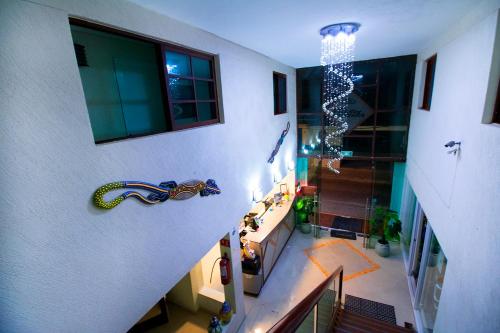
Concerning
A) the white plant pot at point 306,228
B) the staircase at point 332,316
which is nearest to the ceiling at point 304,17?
the staircase at point 332,316

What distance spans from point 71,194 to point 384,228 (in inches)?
309

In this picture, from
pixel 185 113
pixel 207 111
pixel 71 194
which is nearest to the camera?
pixel 71 194

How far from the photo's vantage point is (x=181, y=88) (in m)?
3.68

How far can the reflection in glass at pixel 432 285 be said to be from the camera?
4227 mm

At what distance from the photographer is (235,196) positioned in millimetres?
4730

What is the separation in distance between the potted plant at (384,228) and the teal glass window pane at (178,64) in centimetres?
692

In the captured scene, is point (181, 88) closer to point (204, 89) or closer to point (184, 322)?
point (204, 89)

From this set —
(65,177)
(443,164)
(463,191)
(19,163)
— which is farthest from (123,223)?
(443,164)

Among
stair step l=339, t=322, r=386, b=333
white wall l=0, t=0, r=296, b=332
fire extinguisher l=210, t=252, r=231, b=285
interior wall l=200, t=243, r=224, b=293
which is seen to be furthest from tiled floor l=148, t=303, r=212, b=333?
stair step l=339, t=322, r=386, b=333

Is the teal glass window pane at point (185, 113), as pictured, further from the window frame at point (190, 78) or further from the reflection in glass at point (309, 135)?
the reflection in glass at point (309, 135)

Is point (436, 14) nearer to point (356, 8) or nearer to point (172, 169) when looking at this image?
point (356, 8)

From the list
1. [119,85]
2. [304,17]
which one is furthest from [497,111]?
[119,85]

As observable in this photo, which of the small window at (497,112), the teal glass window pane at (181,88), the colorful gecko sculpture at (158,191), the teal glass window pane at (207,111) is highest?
the teal glass window pane at (181,88)

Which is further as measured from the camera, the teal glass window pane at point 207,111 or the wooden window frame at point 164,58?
the teal glass window pane at point 207,111
